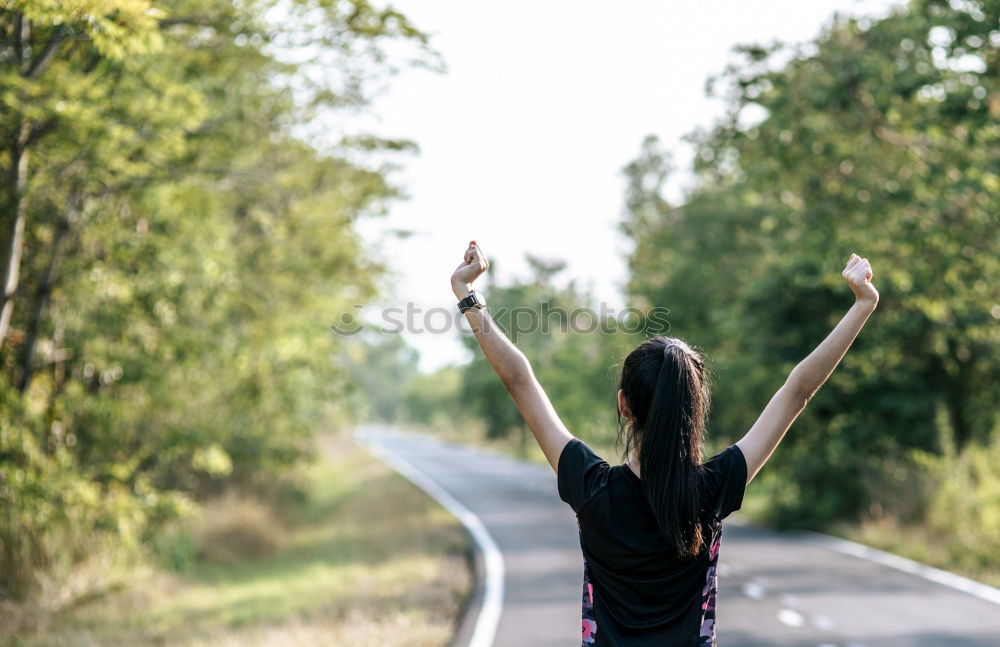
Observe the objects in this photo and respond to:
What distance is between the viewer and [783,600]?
10492mm

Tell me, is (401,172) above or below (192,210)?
above

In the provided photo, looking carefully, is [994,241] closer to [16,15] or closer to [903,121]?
[903,121]

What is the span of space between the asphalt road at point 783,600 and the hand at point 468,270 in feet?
21.1

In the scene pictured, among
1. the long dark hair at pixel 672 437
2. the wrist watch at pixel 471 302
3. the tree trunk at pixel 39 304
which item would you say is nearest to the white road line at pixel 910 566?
the long dark hair at pixel 672 437

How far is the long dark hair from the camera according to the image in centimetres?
248

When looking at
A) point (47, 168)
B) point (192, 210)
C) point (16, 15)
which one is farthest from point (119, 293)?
point (16, 15)

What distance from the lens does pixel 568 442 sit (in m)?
2.63

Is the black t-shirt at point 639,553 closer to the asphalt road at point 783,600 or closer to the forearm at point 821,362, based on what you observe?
the forearm at point 821,362

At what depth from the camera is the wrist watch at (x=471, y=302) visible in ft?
9.30

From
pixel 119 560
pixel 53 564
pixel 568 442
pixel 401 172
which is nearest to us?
pixel 568 442

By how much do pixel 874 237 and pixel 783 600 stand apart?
17.1 ft

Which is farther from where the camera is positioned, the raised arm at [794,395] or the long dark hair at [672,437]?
the raised arm at [794,395]

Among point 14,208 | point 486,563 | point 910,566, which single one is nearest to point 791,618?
point 910,566

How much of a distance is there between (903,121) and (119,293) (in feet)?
31.6
